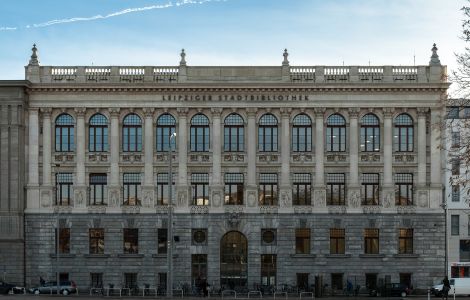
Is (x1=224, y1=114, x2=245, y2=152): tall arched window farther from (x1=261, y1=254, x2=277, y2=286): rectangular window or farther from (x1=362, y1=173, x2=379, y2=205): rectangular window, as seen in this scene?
(x1=362, y1=173, x2=379, y2=205): rectangular window

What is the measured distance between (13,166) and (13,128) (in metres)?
3.43

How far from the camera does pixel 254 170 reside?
293 feet

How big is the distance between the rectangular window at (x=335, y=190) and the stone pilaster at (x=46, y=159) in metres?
25.2

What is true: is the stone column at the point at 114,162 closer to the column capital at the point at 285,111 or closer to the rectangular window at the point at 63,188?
the rectangular window at the point at 63,188

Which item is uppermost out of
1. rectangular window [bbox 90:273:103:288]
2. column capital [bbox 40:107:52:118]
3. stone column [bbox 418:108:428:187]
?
column capital [bbox 40:107:52:118]

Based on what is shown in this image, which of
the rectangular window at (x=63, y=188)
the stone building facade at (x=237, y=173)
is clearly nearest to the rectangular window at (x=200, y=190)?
the stone building facade at (x=237, y=173)

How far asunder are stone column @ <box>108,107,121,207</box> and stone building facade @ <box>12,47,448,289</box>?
4.6 inches

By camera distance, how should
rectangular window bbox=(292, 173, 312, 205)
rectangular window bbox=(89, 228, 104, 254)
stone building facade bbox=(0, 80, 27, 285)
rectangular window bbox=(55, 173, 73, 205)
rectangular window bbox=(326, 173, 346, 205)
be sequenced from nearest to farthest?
stone building facade bbox=(0, 80, 27, 285), rectangular window bbox=(89, 228, 104, 254), rectangular window bbox=(326, 173, 346, 205), rectangular window bbox=(292, 173, 312, 205), rectangular window bbox=(55, 173, 73, 205)

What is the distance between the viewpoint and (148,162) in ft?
293

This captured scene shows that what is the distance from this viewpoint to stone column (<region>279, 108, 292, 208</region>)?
292 feet

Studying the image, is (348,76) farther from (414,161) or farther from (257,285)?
(257,285)

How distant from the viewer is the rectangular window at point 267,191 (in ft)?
294

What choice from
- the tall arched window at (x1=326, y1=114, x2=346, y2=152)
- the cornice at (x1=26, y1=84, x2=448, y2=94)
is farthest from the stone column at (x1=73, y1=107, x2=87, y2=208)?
the tall arched window at (x1=326, y1=114, x2=346, y2=152)

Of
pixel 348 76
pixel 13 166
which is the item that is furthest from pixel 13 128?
pixel 348 76
